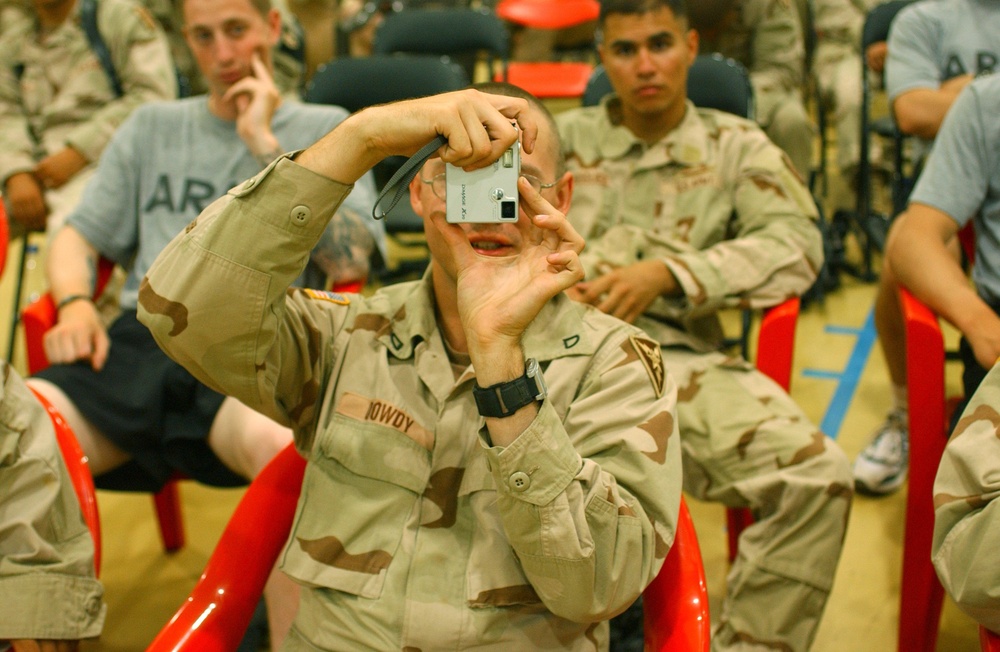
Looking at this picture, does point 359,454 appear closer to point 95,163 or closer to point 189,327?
point 189,327

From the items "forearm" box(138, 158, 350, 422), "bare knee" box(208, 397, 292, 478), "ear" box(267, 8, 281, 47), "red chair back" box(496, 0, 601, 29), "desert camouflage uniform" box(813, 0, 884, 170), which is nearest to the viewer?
"forearm" box(138, 158, 350, 422)

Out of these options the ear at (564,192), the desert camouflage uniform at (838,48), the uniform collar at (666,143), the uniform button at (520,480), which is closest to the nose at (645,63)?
the uniform collar at (666,143)

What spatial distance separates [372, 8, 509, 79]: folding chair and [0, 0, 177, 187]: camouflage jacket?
2.90ft

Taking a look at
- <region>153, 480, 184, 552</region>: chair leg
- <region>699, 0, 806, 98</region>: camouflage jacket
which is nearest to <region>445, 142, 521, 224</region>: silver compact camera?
<region>153, 480, 184, 552</region>: chair leg

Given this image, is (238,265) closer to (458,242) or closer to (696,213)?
(458,242)

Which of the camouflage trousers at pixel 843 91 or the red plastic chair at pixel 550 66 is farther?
the camouflage trousers at pixel 843 91

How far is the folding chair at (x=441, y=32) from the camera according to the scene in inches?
143

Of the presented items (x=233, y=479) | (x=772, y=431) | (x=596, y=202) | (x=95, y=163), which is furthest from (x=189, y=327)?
(x=95, y=163)

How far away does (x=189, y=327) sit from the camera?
1.13 metres

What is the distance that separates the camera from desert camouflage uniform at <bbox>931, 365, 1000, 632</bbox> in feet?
3.61

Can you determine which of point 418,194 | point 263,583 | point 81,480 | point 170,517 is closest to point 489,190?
point 418,194

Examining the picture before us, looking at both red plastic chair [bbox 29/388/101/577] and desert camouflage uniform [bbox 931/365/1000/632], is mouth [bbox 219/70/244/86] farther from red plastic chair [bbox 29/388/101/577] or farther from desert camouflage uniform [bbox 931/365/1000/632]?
desert camouflage uniform [bbox 931/365/1000/632]

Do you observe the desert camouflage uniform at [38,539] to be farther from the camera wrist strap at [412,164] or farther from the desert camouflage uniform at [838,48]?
the desert camouflage uniform at [838,48]

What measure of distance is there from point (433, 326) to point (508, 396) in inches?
12.6
